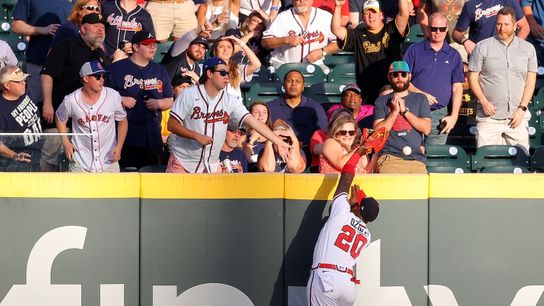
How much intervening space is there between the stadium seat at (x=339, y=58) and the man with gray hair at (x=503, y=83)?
179 centimetres

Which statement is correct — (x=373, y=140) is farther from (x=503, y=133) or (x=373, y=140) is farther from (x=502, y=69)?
(x=502, y=69)

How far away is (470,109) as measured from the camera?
516 inches

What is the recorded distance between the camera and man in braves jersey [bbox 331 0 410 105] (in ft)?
42.3

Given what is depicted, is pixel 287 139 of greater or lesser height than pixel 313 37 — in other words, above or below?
below

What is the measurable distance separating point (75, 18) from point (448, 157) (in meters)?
4.09

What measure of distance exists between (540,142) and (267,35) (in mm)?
3217

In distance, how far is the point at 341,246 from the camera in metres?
8.80

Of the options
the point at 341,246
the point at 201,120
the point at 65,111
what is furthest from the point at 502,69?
the point at 65,111

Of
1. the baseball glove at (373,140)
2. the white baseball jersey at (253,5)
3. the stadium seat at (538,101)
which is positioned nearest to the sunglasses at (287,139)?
the baseball glove at (373,140)

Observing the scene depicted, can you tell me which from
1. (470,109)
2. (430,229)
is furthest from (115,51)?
(430,229)

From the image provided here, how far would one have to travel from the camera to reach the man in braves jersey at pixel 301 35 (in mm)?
13289

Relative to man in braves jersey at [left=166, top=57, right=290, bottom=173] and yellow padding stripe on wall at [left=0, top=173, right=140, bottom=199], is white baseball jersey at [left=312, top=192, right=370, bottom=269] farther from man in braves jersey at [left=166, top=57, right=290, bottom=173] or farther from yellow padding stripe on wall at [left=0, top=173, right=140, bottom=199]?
yellow padding stripe on wall at [left=0, top=173, right=140, bottom=199]

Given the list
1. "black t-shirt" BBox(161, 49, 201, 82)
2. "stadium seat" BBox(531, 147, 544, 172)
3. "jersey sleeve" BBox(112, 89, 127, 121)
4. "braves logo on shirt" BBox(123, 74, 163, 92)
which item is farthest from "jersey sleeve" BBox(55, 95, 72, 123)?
"stadium seat" BBox(531, 147, 544, 172)

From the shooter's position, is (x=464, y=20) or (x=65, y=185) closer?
(x=65, y=185)
